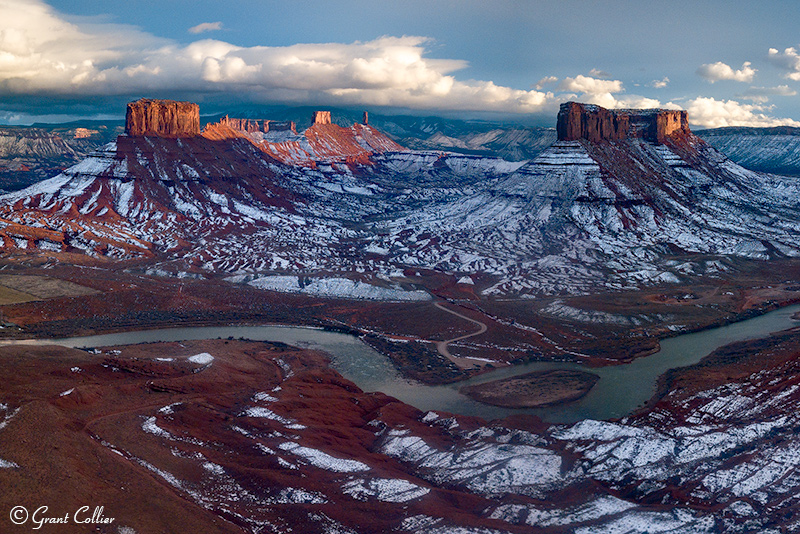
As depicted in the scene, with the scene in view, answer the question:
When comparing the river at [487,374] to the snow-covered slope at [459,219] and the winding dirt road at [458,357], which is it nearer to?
the winding dirt road at [458,357]

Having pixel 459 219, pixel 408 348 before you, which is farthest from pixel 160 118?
pixel 408 348

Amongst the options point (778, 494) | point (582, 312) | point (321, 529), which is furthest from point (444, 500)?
point (582, 312)

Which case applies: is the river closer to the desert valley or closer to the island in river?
the desert valley

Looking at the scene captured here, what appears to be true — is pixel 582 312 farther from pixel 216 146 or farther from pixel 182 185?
pixel 216 146

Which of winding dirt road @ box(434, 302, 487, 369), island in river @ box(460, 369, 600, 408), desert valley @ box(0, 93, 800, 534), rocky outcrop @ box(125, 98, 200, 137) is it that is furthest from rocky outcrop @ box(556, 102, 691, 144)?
island in river @ box(460, 369, 600, 408)

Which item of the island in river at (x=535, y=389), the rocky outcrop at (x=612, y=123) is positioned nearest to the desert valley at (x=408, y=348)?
the island in river at (x=535, y=389)

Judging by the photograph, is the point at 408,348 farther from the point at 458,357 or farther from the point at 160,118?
the point at 160,118
